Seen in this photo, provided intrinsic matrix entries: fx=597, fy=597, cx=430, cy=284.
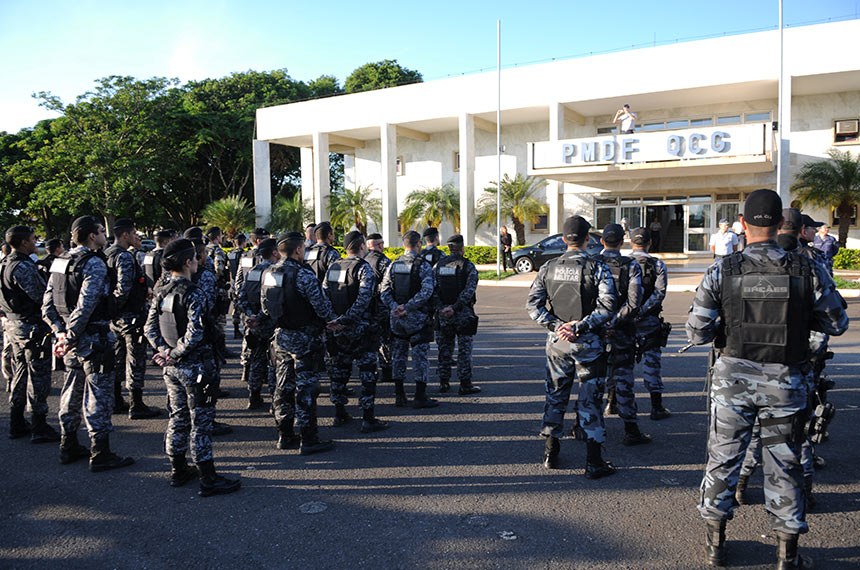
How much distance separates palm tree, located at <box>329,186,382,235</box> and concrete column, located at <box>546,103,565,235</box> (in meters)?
8.43

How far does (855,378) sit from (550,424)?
187 inches

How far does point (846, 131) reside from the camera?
69.9 feet

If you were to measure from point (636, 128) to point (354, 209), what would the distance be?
1312cm

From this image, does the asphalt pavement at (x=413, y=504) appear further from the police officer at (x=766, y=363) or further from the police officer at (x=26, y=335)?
→ the police officer at (x=766, y=363)

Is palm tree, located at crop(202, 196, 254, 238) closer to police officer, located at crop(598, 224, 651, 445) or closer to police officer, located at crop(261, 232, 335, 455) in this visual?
police officer, located at crop(261, 232, 335, 455)

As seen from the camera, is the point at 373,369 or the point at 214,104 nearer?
the point at 373,369

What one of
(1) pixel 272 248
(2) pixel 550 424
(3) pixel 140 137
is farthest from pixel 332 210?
(2) pixel 550 424

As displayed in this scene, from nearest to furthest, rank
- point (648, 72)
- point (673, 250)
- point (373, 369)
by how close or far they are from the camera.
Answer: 1. point (373, 369)
2. point (648, 72)
3. point (673, 250)

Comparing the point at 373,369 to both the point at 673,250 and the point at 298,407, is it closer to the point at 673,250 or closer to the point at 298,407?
the point at 298,407

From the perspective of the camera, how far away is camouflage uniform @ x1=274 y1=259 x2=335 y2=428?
206 inches

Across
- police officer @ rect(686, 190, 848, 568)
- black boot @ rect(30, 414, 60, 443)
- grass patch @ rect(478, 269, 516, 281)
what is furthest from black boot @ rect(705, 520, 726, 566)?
grass patch @ rect(478, 269, 516, 281)

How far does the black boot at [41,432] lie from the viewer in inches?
225

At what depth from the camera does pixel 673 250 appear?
24562mm

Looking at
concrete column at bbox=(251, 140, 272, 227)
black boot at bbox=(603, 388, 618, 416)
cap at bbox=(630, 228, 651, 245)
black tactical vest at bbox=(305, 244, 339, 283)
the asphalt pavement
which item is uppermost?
concrete column at bbox=(251, 140, 272, 227)
